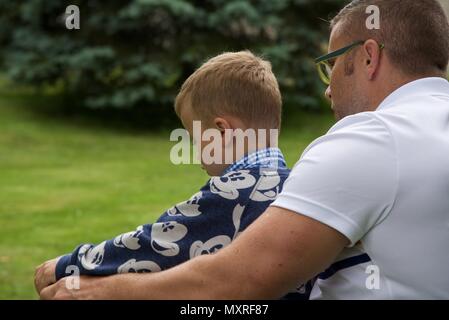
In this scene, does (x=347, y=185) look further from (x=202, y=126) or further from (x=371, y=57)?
(x=202, y=126)

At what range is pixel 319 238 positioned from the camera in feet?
5.32

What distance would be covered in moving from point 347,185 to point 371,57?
45 cm

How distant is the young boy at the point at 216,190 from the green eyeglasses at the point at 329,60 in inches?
6.3

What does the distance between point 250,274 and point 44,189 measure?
274 inches

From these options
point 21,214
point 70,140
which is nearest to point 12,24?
point 70,140

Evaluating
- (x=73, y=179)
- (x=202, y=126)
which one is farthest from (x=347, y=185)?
(x=73, y=179)

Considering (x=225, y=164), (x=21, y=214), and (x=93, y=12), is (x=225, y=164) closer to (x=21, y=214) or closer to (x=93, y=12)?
(x=21, y=214)

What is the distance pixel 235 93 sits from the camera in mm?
2168

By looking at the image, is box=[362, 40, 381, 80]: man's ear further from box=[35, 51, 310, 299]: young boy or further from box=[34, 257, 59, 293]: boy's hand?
Answer: box=[34, 257, 59, 293]: boy's hand

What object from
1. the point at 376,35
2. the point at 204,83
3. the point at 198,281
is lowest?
the point at 198,281

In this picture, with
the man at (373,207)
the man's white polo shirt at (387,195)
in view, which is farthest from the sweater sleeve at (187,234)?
the man's white polo shirt at (387,195)

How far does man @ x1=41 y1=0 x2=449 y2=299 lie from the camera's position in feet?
5.35

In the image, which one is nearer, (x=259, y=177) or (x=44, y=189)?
(x=259, y=177)
